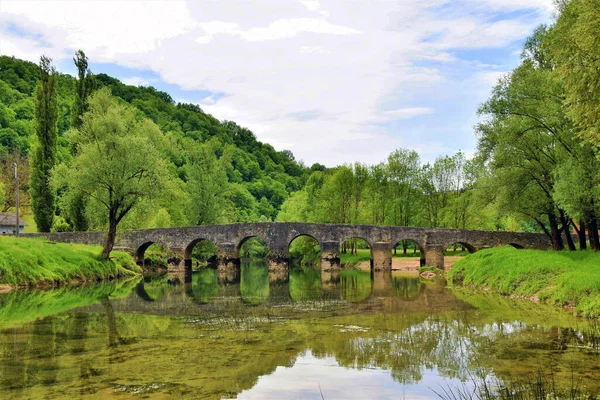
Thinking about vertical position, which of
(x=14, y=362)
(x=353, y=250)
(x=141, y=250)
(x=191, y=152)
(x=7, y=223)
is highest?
(x=191, y=152)

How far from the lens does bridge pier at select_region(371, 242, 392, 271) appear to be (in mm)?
43253

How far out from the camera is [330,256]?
144 feet

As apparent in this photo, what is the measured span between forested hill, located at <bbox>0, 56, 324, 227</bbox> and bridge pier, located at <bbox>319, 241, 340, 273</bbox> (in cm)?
1410

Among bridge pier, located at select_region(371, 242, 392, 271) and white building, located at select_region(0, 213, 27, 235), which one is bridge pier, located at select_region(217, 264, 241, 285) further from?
white building, located at select_region(0, 213, 27, 235)

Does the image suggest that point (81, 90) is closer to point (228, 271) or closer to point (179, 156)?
point (228, 271)

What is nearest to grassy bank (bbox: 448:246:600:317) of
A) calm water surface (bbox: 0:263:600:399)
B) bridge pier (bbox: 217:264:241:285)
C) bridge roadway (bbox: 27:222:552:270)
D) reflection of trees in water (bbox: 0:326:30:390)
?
calm water surface (bbox: 0:263:600:399)

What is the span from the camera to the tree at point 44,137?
132 ft

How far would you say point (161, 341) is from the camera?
38.2ft

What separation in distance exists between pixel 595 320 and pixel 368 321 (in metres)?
6.05

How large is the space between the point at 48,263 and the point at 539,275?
2363cm

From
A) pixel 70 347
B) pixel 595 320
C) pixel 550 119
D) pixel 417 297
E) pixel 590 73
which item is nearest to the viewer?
pixel 70 347

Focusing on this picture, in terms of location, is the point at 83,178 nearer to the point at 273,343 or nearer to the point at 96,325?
the point at 96,325

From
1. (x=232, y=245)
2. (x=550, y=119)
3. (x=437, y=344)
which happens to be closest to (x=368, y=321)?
(x=437, y=344)

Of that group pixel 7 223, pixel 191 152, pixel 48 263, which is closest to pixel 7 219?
pixel 7 223
